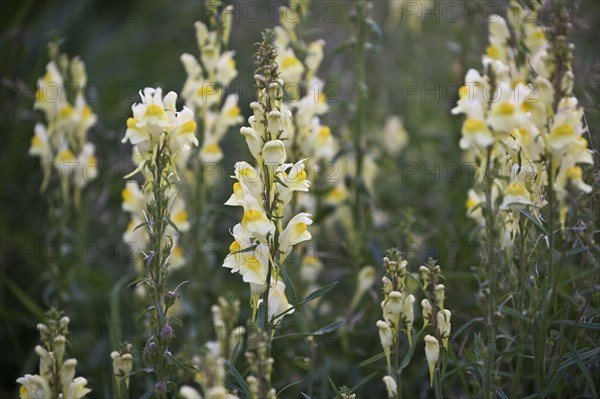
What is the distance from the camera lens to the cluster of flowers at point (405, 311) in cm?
223

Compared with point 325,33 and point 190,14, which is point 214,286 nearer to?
point 190,14

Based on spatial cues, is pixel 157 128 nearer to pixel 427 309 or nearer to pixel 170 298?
pixel 170 298

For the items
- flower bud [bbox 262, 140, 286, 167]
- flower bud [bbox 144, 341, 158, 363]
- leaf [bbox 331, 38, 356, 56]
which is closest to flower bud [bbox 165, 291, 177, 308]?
flower bud [bbox 144, 341, 158, 363]

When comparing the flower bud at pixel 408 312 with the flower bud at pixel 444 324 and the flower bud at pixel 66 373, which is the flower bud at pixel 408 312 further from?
the flower bud at pixel 66 373

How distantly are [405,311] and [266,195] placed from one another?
586mm

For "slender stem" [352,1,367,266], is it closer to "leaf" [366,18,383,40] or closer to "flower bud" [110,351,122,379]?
"leaf" [366,18,383,40]

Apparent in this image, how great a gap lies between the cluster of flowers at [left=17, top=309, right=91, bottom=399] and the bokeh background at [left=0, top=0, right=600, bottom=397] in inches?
24.3

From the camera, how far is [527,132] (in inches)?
86.0

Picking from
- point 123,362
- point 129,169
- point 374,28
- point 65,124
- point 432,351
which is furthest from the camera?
point 129,169

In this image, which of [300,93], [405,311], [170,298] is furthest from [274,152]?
[300,93]

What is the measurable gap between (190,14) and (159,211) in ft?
15.1

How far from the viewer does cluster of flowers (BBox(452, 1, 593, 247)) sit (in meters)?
2.12

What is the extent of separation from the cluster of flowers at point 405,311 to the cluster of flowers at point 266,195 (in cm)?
30

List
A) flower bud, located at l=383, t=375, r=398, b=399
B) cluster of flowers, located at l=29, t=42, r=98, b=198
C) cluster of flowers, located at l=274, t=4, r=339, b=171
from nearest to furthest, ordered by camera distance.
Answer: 1. flower bud, located at l=383, t=375, r=398, b=399
2. cluster of flowers, located at l=274, t=4, r=339, b=171
3. cluster of flowers, located at l=29, t=42, r=98, b=198
